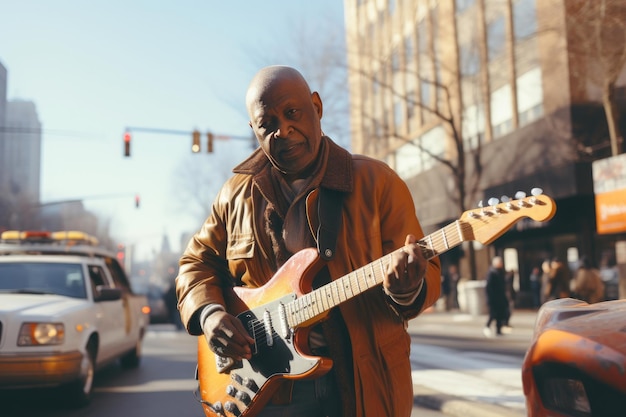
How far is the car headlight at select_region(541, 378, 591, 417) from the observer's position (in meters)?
2.39

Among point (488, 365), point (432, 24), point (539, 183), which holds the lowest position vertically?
point (488, 365)

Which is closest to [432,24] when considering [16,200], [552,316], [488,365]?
[488,365]

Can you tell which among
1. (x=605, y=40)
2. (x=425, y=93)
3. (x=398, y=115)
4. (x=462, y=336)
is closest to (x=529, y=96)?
(x=605, y=40)

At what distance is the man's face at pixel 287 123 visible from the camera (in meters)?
2.41

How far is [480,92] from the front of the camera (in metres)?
22.7

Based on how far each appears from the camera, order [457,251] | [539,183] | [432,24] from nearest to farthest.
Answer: [539,183]
[432,24]
[457,251]

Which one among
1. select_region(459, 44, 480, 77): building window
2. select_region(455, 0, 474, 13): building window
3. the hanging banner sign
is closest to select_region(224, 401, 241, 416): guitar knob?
the hanging banner sign

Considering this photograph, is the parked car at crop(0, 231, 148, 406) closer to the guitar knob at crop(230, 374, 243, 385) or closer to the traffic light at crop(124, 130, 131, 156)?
the guitar knob at crop(230, 374, 243, 385)

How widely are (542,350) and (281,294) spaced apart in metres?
1.07

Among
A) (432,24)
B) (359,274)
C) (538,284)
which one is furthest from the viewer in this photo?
(432,24)

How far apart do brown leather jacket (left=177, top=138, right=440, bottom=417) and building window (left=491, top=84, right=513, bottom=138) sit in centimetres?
2159

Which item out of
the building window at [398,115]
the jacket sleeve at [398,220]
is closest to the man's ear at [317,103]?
the jacket sleeve at [398,220]

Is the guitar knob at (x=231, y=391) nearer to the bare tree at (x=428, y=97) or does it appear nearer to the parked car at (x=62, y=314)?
the parked car at (x=62, y=314)

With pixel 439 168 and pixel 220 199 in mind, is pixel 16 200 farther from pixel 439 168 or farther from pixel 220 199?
pixel 220 199
